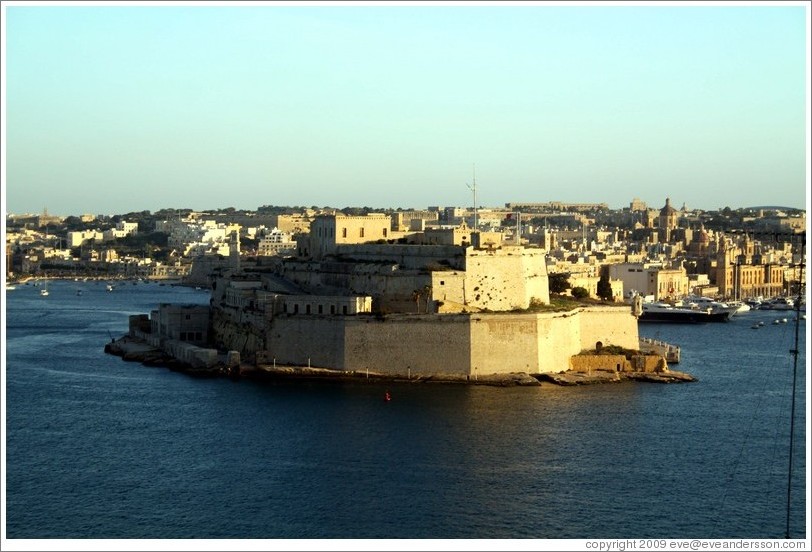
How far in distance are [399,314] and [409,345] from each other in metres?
0.56

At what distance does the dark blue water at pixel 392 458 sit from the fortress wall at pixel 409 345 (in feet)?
2.10

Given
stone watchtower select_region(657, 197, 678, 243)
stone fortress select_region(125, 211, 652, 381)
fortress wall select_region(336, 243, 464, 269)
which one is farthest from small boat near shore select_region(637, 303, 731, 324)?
stone watchtower select_region(657, 197, 678, 243)

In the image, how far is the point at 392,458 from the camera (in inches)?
663

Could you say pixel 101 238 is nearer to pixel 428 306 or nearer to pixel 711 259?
pixel 711 259

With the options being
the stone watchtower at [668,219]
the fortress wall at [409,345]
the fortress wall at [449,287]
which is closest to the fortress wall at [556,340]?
the fortress wall at [409,345]

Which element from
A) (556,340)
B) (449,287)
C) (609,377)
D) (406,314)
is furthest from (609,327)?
(406,314)

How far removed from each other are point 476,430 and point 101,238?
66635 mm

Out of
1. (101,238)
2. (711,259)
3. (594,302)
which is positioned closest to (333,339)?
(594,302)

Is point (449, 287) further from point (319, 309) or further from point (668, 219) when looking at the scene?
point (668, 219)

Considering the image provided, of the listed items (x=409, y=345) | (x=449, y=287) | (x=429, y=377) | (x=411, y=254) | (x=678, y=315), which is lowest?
(x=678, y=315)

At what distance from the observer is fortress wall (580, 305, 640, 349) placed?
25031 millimetres

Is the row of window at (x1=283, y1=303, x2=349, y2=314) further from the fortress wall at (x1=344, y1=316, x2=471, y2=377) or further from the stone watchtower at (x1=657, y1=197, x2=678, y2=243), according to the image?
the stone watchtower at (x1=657, y1=197, x2=678, y2=243)

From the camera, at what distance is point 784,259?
5728cm

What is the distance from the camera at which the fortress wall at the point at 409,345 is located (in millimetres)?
22469
